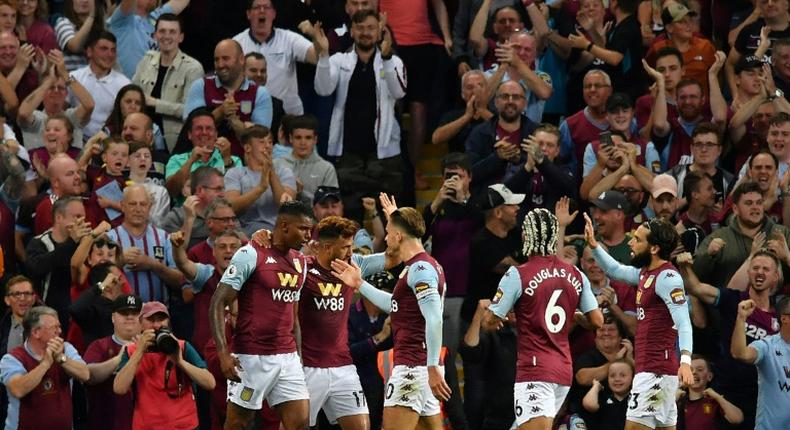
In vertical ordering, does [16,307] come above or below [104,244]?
below

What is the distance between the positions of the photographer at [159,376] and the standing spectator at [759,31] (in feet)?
26.0

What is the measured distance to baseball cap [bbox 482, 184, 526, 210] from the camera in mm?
17891

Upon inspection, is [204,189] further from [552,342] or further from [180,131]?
[552,342]

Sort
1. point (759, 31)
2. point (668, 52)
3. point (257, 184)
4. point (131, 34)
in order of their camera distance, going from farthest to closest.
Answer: point (131, 34) < point (759, 31) < point (668, 52) < point (257, 184)

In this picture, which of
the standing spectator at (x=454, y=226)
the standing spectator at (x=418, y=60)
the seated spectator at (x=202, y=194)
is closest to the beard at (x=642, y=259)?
the standing spectator at (x=454, y=226)

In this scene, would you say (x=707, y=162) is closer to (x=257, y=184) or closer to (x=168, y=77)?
(x=257, y=184)

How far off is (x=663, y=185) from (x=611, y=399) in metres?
2.61

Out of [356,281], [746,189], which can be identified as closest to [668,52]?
[746,189]

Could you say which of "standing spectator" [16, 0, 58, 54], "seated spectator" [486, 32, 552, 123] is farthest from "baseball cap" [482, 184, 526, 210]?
"standing spectator" [16, 0, 58, 54]

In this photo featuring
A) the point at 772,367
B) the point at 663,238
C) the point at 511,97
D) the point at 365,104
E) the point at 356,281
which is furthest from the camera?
the point at 365,104

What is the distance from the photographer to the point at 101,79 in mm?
20156

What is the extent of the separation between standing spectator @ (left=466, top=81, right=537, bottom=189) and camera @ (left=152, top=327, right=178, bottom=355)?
4566 mm

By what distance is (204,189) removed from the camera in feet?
59.5

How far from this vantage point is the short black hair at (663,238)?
51.3ft
